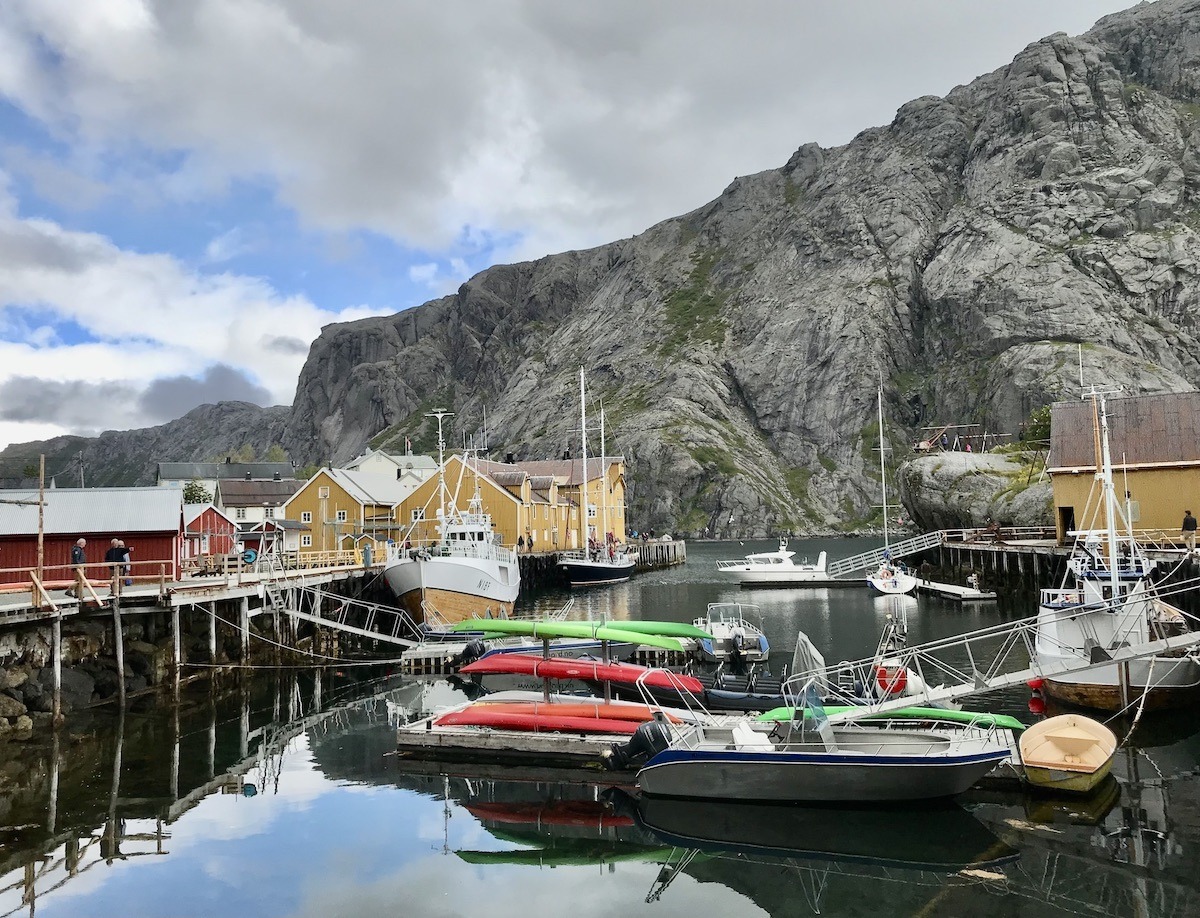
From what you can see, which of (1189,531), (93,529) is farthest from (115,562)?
(1189,531)

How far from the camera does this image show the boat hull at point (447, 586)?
44.3 metres

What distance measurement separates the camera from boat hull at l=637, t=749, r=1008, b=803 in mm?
17875

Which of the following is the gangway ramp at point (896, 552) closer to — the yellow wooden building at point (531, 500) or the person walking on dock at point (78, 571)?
the yellow wooden building at point (531, 500)

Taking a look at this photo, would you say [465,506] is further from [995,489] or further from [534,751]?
[534,751]

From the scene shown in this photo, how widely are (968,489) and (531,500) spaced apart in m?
41.9

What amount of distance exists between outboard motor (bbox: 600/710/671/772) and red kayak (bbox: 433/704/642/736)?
6.09 feet

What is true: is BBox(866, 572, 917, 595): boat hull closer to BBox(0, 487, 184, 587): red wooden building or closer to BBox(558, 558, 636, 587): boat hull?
BBox(558, 558, 636, 587): boat hull

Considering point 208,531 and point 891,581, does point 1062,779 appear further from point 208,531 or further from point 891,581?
point 208,531

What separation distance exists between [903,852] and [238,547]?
5114 centimetres

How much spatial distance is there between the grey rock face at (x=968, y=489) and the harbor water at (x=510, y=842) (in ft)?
168

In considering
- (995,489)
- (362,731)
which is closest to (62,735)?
(362,731)

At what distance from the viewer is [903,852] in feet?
53.8

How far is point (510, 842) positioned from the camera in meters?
17.7

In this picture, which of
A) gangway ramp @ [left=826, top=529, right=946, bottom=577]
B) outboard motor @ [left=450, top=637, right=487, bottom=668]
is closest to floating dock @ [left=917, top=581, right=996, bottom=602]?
gangway ramp @ [left=826, top=529, right=946, bottom=577]
